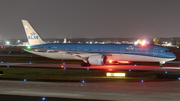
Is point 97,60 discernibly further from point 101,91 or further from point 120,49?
point 101,91

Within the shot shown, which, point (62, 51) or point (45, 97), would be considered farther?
point (62, 51)

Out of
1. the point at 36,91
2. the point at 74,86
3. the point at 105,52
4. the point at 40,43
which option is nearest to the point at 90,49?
the point at 105,52

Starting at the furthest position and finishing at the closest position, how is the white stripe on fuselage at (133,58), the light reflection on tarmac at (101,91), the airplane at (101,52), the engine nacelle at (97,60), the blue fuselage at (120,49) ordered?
the white stripe on fuselage at (133,58) → the blue fuselage at (120,49) → the airplane at (101,52) → the engine nacelle at (97,60) → the light reflection on tarmac at (101,91)

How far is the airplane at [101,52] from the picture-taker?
129 ft

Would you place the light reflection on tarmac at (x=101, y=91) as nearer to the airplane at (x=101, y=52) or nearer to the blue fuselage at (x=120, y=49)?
the airplane at (x=101, y=52)

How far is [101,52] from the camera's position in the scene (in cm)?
4200

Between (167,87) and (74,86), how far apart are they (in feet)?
28.7

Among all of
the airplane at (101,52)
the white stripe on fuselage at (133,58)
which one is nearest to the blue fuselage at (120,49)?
the airplane at (101,52)

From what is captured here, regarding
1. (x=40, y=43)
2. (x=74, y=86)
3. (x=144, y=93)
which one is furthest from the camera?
(x=40, y=43)

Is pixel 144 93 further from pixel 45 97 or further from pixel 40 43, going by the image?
pixel 40 43

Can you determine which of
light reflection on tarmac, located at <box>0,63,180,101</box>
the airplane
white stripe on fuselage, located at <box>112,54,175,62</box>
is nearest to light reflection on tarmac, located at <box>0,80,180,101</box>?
light reflection on tarmac, located at <box>0,63,180,101</box>

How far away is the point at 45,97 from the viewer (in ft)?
57.4

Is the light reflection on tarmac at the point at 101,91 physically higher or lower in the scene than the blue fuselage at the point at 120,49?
lower

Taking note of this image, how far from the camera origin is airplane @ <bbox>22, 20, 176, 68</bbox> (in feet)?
129
